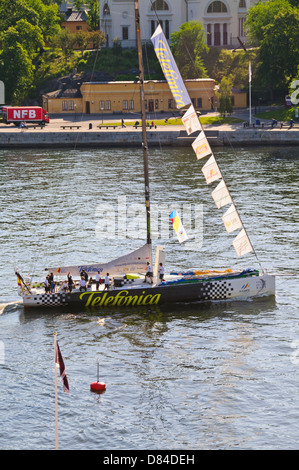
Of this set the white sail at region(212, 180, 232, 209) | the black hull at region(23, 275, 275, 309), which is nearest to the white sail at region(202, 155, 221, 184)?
the white sail at region(212, 180, 232, 209)

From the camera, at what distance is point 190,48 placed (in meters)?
140

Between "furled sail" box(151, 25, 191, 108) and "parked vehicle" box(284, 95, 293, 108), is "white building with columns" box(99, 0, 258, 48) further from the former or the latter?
"furled sail" box(151, 25, 191, 108)

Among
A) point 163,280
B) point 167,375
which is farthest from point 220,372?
point 163,280

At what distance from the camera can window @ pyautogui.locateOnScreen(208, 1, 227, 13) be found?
153875 millimetres

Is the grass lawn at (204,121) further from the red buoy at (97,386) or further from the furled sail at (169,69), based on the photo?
the red buoy at (97,386)

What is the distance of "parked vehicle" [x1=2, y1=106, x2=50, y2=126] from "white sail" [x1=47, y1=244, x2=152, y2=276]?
8049 centimetres

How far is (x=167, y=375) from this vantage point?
3819 centimetres

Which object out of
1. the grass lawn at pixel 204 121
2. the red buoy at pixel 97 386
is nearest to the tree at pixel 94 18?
the grass lawn at pixel 204 121

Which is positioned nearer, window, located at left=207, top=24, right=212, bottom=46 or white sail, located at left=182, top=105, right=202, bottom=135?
white sail, located at left=182, top=105, right=202, bottom=135

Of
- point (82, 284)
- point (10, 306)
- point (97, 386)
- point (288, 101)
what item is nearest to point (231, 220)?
point (82, 284)

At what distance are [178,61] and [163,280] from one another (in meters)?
95.4

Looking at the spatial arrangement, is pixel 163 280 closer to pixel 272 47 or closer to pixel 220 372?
pixel 220 372

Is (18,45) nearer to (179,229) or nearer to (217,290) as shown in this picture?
(179,229)

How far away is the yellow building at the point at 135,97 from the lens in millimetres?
133125
